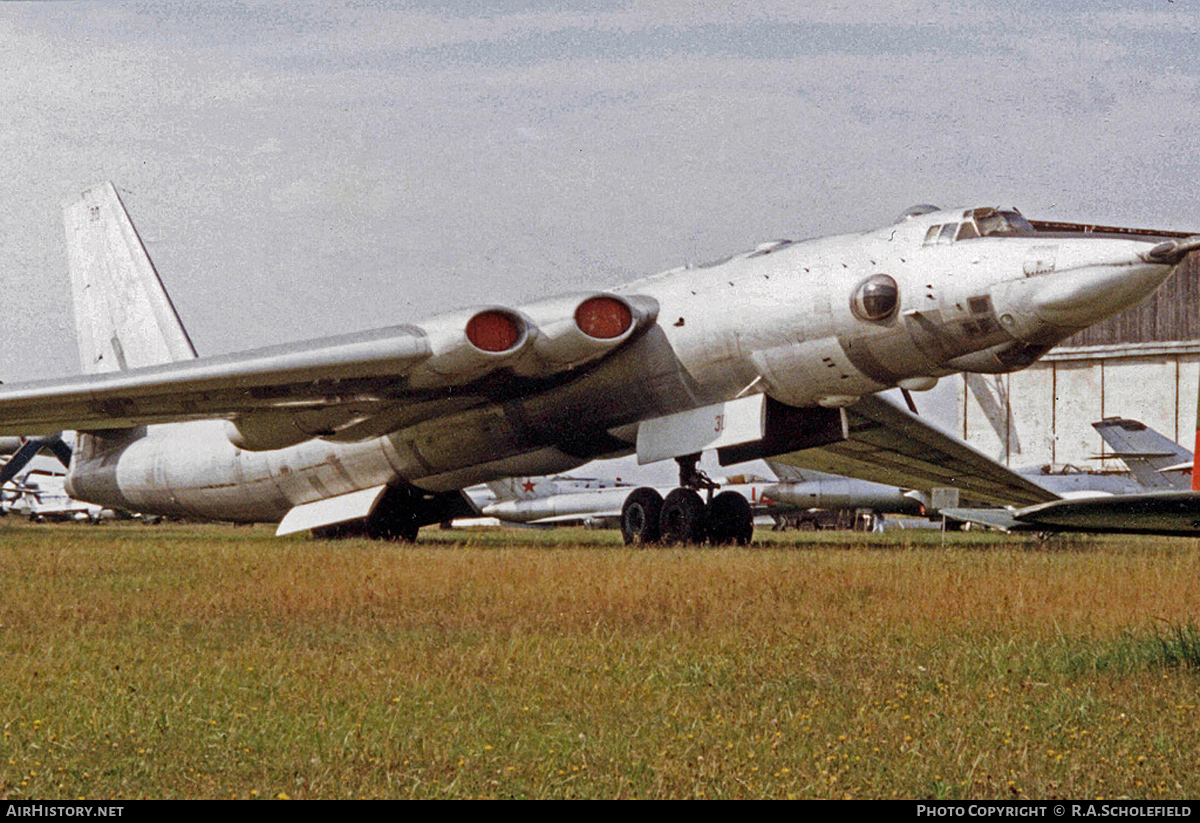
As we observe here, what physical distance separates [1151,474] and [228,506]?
15.8 meters

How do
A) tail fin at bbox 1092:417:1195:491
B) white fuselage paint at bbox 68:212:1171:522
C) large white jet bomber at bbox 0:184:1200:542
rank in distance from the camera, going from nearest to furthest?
1. white fuselage paint at bbox 68:212:1171:522
2. large white jet bomber at bbox 0:184:1200:542
3. tail fin at bbox 1092:417:1195:491

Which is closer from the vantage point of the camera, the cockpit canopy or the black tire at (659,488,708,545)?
the cockpit canopy

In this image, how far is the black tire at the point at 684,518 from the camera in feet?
49.0

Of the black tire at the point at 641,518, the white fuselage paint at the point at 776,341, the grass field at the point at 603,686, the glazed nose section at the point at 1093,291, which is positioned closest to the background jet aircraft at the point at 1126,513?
the grass field at the point at 603,686

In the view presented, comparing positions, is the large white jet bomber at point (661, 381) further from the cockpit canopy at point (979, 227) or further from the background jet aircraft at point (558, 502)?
the background jet aircraft at point (558, 502)

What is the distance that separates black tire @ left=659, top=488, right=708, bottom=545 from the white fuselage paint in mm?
909

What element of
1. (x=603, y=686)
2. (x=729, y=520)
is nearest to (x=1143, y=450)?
(x=729, y=520)

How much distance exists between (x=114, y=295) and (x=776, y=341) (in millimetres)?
12340

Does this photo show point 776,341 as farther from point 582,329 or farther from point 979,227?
point 979,227

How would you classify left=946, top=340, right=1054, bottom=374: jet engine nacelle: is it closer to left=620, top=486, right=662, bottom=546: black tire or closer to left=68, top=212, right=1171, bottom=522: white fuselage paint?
left=68, top=212, right=1171, bottom=522: white fuselage paint

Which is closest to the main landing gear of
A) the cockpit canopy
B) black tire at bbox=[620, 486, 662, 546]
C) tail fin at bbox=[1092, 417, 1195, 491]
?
black tire at bbox=[620, 486, 662, 546]

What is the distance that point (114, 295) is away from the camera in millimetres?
21250

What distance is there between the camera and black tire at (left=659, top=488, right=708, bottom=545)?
14922 millimetres
